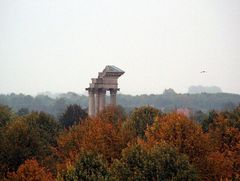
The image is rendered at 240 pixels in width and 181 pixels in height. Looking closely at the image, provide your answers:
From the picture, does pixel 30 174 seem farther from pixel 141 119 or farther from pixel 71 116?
pixel 71 116

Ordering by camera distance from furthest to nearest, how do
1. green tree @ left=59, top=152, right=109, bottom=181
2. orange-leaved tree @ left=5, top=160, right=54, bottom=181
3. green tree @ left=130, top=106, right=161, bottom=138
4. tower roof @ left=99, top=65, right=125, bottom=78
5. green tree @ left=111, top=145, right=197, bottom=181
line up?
tower roof @ left=99, top=65, right=125, bottom=78 < green tree @ left=130, top=106, right=161, bottom=138 < orange-leaved tree @ left=5, top=160, right=54, bottom=181 < green tree @ left=111, top=145, right=197, bottom=181 < green tree @ left=59, top=152, right=109, bottom=181

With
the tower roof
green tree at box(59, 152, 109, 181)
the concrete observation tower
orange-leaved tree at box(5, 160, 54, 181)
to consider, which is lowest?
orange-leaved tree at box(5, 160, 54, 181)

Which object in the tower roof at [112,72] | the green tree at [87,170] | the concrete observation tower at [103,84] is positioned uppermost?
the tower roof at [112,72]

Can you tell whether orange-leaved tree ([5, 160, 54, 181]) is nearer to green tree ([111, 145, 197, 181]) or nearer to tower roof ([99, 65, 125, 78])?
green tree ([111, 145, 197, 181])

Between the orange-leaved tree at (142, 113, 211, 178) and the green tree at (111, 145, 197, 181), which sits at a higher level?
the orange-leaved tree at (142, 113, 211, 178)

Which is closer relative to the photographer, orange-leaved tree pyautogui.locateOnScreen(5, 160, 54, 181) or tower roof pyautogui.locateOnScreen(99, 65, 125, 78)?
orange-leaved tree pyautogui.locateOnScreen(5, 160, 54, 181)

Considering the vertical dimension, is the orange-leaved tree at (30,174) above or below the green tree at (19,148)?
below

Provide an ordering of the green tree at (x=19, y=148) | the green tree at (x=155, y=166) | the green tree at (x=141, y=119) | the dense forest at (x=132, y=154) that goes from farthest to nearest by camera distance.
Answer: the green tree at (x=141, y=119), the green tree at (x=19, y=148), the dense forest at (x=132, y=154), the green tree at (x=155, y=166)

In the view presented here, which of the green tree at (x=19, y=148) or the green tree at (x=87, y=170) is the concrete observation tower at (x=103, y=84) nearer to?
the green tree at (x=19, y=148)

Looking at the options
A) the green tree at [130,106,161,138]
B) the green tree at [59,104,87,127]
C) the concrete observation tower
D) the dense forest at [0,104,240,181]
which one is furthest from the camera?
the green tree at [59,104,87,127]

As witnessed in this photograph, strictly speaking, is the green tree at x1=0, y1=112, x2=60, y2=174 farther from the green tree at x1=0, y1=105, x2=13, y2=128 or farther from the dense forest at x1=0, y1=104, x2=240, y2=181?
the green tree at x1=0, y1=105, x2=13, y2=128

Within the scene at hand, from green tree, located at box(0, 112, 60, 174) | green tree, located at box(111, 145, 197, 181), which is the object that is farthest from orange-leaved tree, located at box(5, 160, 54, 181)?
green tree, located at box(111, 145, 197, 181)

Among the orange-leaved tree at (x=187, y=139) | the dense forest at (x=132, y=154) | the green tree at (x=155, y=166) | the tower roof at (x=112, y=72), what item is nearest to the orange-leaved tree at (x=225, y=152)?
the dense forest at (x=132, y=154)

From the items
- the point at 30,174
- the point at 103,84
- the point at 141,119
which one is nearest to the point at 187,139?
the point at 30,174
